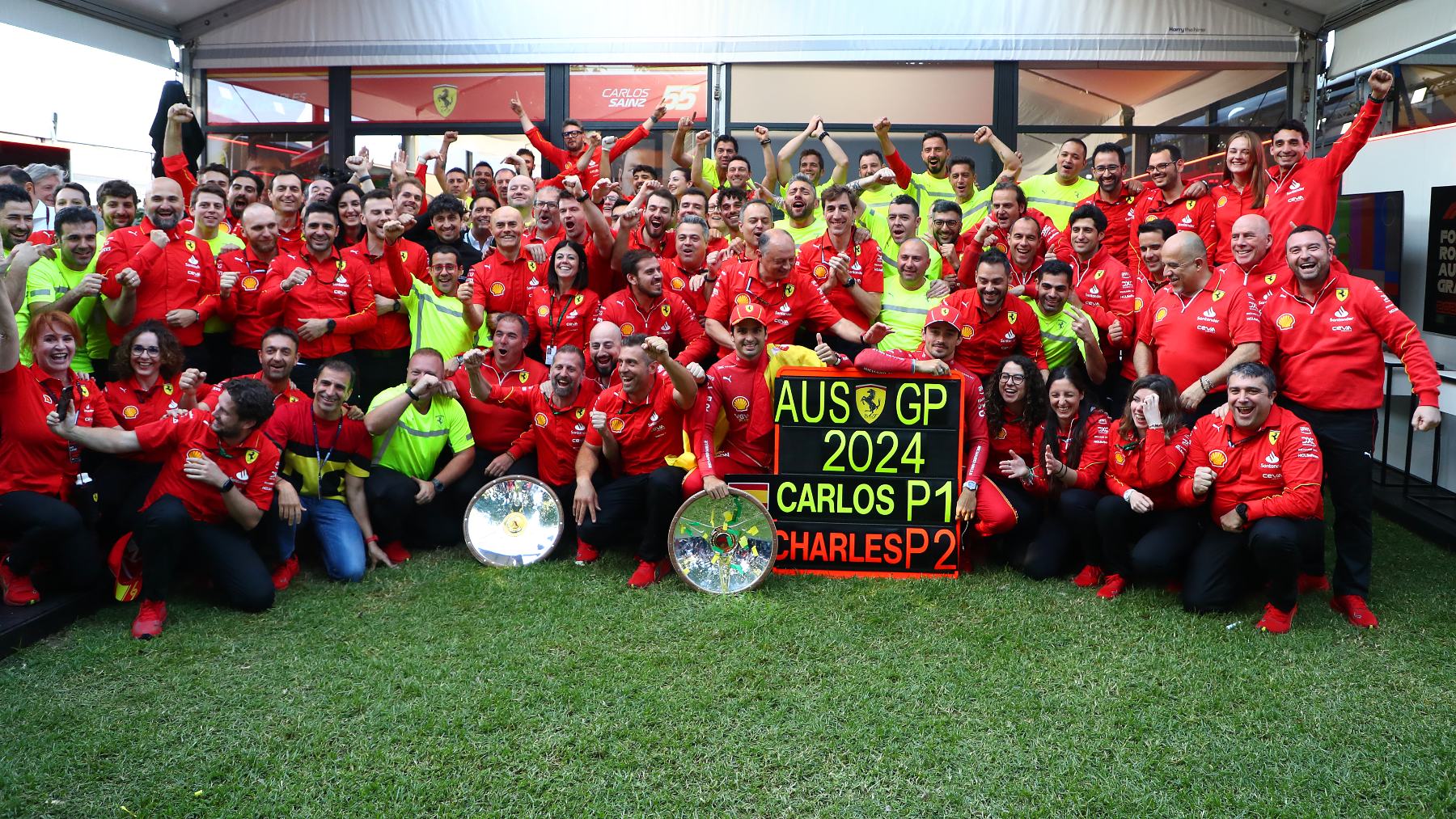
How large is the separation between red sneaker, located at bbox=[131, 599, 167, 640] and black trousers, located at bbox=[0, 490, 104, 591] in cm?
42

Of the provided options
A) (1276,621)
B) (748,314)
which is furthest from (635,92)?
(1276,621)

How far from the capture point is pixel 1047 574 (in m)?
5.77

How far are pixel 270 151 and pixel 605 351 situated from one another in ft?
28.2

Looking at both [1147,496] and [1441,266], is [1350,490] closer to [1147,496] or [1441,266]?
[1147,496]

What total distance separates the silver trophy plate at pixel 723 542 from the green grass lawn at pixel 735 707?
0.15 meters

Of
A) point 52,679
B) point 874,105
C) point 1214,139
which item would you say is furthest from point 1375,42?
point 52,679

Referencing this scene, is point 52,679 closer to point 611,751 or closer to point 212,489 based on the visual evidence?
point 212,489

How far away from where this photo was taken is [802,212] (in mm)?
7469

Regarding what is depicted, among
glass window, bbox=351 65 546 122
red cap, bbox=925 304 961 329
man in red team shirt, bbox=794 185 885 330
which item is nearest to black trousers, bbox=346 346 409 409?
man in red team shirt, bbox=794 185 885 330

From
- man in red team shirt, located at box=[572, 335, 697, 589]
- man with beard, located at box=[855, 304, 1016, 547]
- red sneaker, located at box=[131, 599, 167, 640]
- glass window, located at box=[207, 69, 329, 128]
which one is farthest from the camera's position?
glass window, located at box=[207, 69, 329, 128]

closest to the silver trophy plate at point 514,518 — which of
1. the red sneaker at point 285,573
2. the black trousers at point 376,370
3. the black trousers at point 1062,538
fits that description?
the red sneaker at point 285,573

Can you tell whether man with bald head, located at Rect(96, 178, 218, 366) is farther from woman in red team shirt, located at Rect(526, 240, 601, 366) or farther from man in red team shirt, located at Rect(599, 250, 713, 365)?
man in red team shirt, located at Rect(599, 250, 713, 365)

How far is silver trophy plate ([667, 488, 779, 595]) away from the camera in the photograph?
5.51 m

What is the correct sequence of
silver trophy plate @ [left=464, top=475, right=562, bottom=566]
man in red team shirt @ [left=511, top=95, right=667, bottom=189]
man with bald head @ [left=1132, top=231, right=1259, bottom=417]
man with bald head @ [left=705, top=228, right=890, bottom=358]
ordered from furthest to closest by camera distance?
man in red team shirt @ [left=511, top=95, right=667, bottom=189]
man with bald head @ [left=705, top=228, right=890, bottom=358]
silver trophy plate @ [left=464, top=475, right=562, bottom=566]
man with bald head @ [left=1132, top=231, right=1259, bottom=417]
